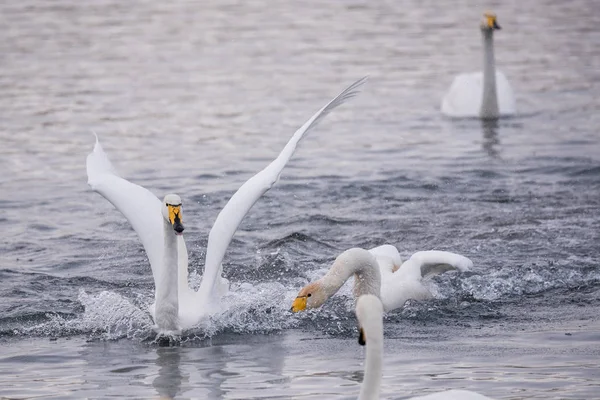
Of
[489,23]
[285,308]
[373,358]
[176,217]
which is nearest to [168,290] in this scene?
[176,217]

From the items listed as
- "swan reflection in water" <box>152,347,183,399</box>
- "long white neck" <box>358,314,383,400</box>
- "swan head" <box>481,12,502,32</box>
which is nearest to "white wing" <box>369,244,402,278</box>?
"swan reflection in water" <box>152,347,183,399</box>

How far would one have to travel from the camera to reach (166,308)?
9.23m

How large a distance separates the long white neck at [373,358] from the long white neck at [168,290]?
10.4 ft

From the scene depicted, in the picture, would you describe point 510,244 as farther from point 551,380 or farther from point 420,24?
point 420,24

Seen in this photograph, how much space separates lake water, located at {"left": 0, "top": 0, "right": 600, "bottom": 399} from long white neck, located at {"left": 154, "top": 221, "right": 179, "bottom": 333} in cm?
20

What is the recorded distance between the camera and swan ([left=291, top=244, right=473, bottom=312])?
820 cm

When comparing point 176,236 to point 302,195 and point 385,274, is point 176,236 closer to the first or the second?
point 385,274

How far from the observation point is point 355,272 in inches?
344

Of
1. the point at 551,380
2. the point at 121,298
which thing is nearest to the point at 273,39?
the point at 121,298

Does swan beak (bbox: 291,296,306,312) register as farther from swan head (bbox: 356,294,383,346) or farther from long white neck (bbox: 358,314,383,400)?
swan head (bbox: 356,294,383,346)

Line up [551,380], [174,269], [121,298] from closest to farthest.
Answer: [551,380] < [174,269] < [121,298]

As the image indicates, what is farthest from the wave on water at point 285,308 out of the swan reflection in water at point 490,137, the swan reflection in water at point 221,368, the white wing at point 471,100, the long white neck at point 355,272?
the white wing at point 471,100

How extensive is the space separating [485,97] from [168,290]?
9897 mm

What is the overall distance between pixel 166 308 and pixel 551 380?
2828mm
